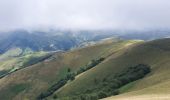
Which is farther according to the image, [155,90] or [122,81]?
[122,81]

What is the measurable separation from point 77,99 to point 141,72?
132 feet

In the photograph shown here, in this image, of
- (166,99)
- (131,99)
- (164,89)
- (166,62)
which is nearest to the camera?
(166,99)

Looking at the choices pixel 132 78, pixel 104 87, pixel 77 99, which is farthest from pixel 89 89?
pixel 77 99

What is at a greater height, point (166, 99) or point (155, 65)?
point (155, 65)

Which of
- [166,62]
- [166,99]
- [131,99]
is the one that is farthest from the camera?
[166,62]

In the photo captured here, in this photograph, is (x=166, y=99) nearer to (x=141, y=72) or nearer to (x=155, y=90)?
(x=155, y=90)

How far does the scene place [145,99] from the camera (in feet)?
267

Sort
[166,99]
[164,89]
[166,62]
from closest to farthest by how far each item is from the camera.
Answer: [166,99] → [164,89] → [166,62]

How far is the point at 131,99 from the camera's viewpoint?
85375 millimetres

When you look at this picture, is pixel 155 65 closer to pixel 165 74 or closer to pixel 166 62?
pixel 166 62

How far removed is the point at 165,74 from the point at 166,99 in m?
77.0

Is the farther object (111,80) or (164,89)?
(111,80)

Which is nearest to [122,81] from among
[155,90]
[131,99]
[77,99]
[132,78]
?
[132,78]

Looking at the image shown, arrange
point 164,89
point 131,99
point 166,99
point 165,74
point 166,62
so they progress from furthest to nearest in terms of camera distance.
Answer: point 166,62 → point 165,74 → point 164,89 → point 131,99 → point 166,99
